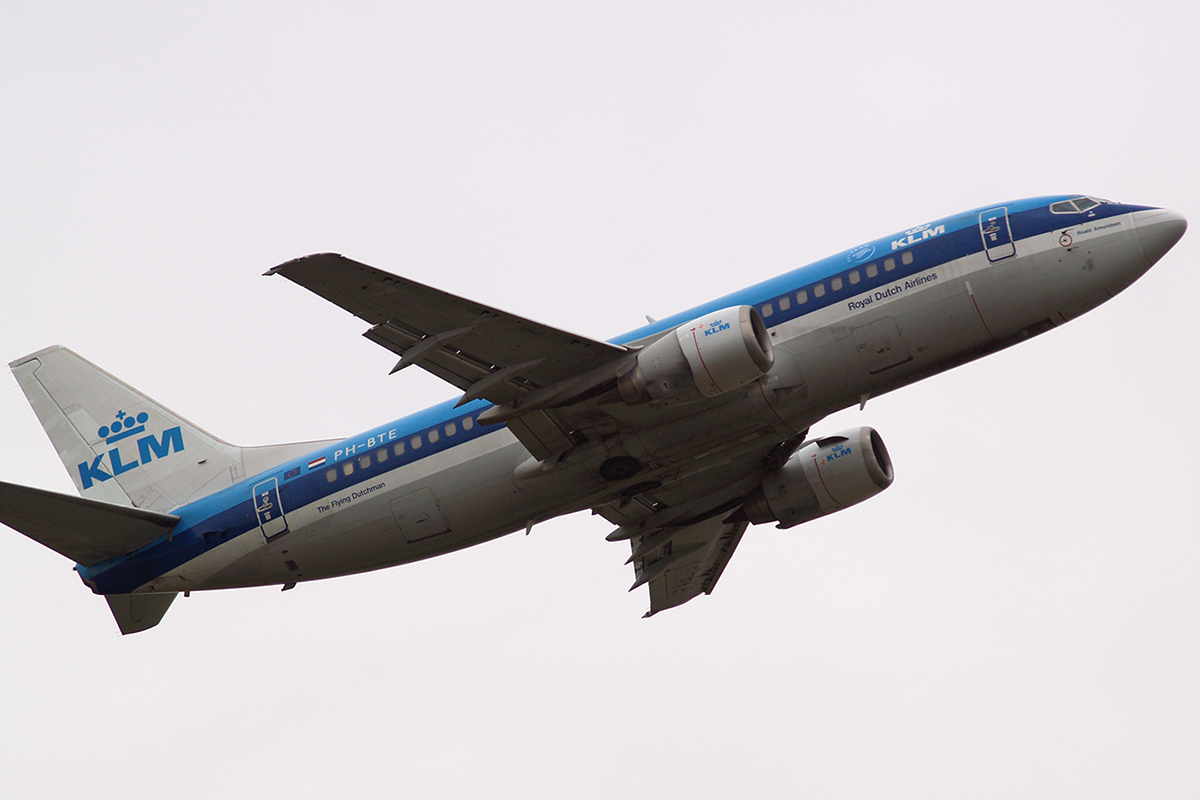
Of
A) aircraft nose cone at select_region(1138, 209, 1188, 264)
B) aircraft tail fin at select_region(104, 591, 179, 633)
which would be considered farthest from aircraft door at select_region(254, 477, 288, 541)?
aircraft nose cone at select_region(1138, 209, 1188, 264)

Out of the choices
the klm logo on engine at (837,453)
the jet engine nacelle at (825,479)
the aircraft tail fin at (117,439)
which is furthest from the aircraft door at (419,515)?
the klm logo on engine at (837,453)

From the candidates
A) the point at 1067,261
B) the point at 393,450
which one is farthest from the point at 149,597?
the point at 1067,261

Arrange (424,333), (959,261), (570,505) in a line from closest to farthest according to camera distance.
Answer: (424,333)
(959,261)
(570,505)

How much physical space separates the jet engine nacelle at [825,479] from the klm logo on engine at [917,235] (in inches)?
267

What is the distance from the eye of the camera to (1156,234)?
2722 cm

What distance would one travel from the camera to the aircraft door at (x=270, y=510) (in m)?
31.1

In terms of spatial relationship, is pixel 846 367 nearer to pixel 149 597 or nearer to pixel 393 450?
pixel 393 450

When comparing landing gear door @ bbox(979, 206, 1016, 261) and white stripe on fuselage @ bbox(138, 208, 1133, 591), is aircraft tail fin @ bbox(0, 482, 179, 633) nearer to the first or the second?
white stripe on fuselage @ bbox(138, 208, 1133, 591)

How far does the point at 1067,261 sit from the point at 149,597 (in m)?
24.9

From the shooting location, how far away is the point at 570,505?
29953 mm

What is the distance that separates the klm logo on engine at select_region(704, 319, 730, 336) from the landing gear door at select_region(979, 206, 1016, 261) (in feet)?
21.3

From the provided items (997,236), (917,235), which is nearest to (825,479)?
(917,235)

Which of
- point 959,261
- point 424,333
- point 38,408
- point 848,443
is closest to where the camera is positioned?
point 424,333

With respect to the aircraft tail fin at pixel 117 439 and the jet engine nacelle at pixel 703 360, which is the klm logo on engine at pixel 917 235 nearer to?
the jet engine nacelle at pixel 703 360
